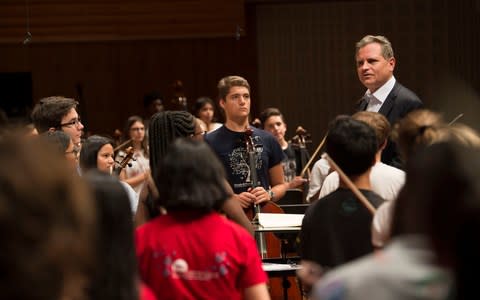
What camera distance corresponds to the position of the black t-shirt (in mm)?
3295

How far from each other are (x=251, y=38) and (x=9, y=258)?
12.1 m

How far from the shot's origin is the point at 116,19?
1227cm

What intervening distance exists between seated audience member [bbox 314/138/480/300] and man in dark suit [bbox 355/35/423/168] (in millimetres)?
3759

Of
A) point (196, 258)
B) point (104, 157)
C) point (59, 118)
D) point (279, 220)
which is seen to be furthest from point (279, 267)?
point (196, 258)

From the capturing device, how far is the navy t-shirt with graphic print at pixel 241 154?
18.8 ft

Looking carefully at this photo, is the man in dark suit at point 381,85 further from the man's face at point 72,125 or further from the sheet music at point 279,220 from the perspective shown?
the man's face at point 72,125

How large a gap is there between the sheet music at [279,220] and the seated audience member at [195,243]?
1.65 m

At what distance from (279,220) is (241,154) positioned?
0.97 meters

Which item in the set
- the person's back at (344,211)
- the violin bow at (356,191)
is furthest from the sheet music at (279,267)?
the violin bow at (356,191)

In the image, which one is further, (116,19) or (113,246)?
(116,19)

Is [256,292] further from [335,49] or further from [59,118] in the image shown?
[335,49]

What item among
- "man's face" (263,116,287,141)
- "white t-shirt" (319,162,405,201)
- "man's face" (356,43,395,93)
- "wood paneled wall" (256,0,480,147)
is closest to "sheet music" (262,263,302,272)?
"white t-shirt" (319,162,405,201)

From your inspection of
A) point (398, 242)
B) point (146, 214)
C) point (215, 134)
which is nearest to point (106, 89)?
point (215, 134)

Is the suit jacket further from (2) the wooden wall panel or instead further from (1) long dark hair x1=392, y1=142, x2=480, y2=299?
(2) the wooden wall panel
